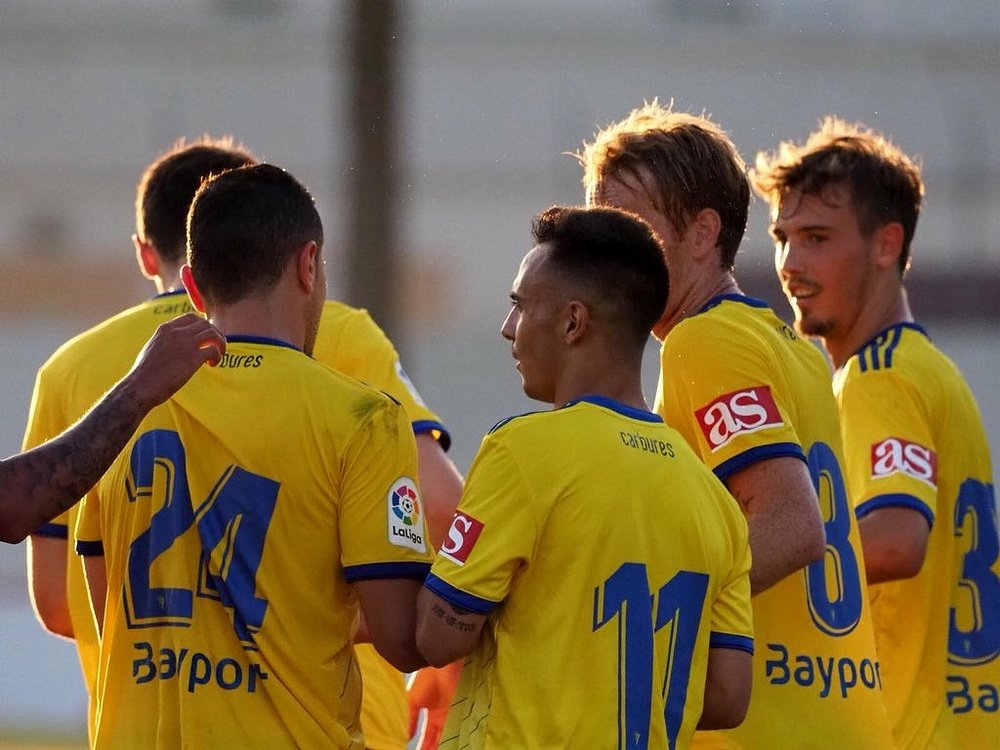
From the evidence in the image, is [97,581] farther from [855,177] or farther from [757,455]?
[855,177]

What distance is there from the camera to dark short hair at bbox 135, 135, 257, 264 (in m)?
4.25

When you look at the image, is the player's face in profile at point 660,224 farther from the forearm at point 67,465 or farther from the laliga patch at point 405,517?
the forearm at point 67,465

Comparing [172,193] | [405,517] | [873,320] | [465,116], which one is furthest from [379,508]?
[465,116]

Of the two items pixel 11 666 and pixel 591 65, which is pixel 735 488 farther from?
pixel 591 65

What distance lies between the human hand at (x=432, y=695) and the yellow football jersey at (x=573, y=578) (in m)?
1.13

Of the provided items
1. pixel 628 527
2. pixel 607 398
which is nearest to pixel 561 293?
pixel 607 398

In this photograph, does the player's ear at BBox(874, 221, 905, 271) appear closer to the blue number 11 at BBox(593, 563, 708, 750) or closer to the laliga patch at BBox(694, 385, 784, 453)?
the laliga patch at BBox(694, 385, 784, 453)

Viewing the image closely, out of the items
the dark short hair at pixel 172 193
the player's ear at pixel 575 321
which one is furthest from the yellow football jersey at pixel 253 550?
the dark short hair at pixel 172 193

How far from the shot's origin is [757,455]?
10.9 ft

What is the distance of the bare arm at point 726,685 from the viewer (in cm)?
313

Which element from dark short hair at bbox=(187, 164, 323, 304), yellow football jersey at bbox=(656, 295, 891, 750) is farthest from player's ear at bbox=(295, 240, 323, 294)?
yellow football jersey at bbox=(656, 295, 891, 750)

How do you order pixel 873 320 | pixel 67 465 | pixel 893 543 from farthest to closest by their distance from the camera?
pixel 873 320 < pixel 893 543 < pixel 67 465

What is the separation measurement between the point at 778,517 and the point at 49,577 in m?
1.94

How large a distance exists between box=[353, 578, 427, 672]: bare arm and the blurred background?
753 inches
